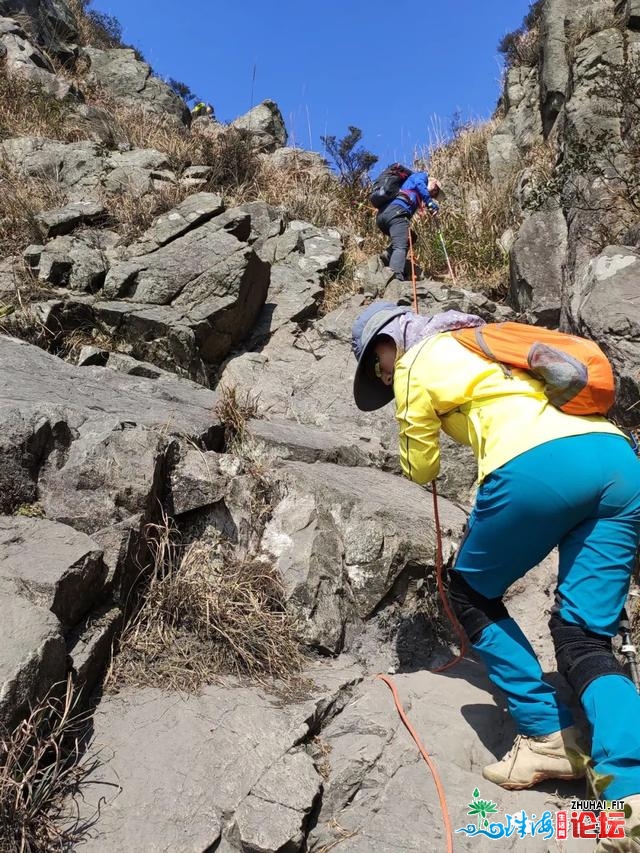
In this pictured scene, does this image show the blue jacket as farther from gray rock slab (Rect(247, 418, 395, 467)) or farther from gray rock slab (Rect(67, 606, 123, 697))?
gray rock slab (Rect(67, 606, 123, 697))

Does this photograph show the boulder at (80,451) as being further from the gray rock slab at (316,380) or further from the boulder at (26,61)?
the boulder at (26,61)

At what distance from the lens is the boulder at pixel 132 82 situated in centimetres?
1263

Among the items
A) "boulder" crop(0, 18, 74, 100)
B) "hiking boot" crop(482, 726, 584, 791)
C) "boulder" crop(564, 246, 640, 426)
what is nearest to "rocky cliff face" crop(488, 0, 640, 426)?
"boulder" crop(564, 246, 640, 426)

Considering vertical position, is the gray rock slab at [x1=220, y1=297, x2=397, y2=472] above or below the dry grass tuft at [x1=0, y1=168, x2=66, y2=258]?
below

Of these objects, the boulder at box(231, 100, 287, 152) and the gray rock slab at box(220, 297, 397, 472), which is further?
the boulder at box(231, 100, 287, 152)

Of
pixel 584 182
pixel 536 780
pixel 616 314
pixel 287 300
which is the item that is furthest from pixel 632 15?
pixel 536 780

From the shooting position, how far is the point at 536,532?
2.34m

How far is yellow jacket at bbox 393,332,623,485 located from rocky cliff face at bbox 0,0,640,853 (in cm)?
114

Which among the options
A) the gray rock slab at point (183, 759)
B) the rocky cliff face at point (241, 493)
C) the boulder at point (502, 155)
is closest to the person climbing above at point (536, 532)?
the rocky cliff face at point (241, 493)

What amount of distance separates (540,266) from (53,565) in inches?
212

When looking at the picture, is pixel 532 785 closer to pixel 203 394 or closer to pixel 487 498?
pixel 487 498

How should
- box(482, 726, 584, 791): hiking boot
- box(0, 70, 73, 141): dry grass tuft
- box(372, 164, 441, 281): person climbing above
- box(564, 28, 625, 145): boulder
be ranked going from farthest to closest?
box(0, 70, 73, 141): dry grass tuft
box(372, 164, 441, 281): person climbing above
box(564, 28, 625, 145): boulder
box(482, 726, 584, 791): hiking boot

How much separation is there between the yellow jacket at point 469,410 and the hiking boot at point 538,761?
957 millimetres

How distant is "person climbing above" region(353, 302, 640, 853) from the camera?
2.25 meters
